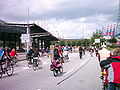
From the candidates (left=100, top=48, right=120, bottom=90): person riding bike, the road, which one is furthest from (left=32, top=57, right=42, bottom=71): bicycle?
(left=100, top=48, right=120, bottom=90): person riding bike

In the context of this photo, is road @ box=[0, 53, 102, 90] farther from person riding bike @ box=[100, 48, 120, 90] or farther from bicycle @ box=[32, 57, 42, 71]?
person riding bike @ box=[100, 48, 120, 90]

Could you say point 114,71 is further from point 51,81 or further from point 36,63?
point 36,63

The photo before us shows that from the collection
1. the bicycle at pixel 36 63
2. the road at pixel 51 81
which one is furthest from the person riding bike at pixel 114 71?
the bicycle at pixel 36 63

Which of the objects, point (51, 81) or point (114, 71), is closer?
point (114, 71)

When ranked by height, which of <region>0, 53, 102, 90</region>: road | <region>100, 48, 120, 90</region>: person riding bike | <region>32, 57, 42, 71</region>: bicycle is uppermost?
<region>100, 48, 120, 90</region>: person riding bike

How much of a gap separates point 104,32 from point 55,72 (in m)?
65.2

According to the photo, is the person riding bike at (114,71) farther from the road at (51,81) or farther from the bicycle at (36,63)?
the bicycle at (36,63)

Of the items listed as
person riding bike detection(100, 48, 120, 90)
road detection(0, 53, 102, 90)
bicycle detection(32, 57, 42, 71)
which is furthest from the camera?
bicycle detection(32, 57, 42, 71)

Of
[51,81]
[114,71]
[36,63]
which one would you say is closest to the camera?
[114,71]

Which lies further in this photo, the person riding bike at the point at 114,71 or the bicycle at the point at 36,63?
the bicycle at the point at 36,63

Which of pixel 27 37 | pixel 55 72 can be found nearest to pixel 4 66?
pixel 55 72

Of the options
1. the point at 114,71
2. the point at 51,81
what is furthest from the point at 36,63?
the point at 114,71

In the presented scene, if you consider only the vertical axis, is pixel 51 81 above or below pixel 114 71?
below

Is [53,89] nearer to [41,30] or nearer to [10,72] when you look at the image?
[10,72]
